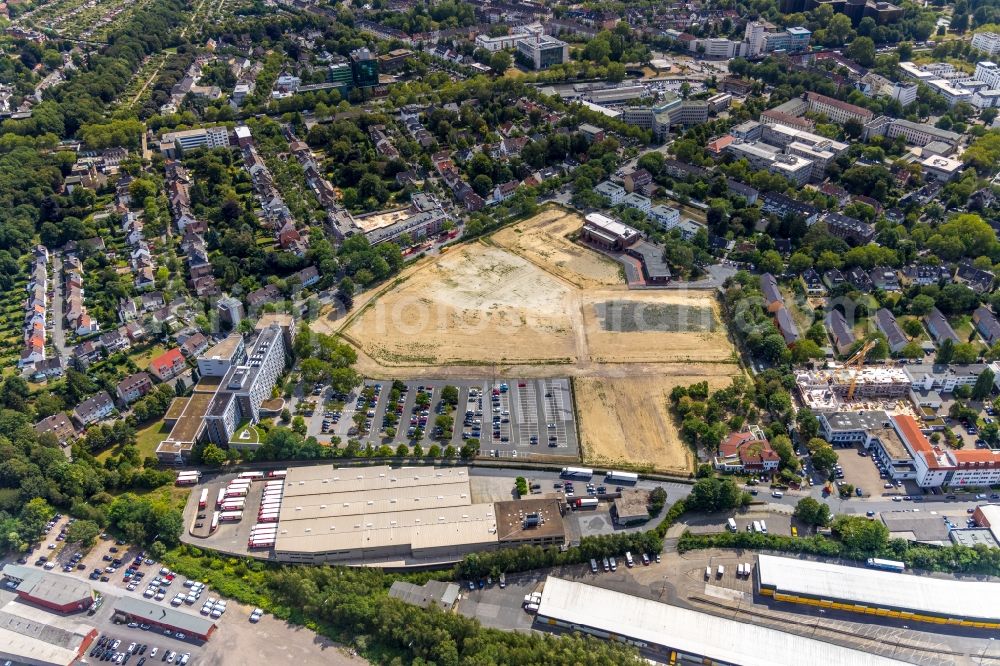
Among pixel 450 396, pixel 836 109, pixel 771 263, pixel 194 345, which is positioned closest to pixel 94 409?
pixel 194 345

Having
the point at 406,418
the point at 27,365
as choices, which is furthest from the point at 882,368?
the point at 27,365

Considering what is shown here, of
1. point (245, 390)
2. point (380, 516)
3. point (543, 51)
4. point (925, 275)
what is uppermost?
point (543, 51)

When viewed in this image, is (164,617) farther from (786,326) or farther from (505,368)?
(786,326)

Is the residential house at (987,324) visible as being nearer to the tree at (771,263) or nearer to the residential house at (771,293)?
the residential house at (771,293)

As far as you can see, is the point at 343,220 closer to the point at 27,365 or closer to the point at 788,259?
the point at 27,365

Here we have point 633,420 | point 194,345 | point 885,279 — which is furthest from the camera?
point 885,279

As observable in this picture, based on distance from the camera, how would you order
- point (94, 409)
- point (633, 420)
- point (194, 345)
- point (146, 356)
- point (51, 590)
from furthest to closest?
point (146, 356) < point (194, 345) < point (94, 409) < point (633, 420) < point (51, 590)

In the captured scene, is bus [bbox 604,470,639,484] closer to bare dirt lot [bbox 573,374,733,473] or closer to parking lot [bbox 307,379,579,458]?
bare dirt lot [bbox 573,374,733,473]

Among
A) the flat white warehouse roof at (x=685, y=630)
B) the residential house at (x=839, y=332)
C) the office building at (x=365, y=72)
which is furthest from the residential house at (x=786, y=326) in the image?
the office building at (x=365, y=72)
